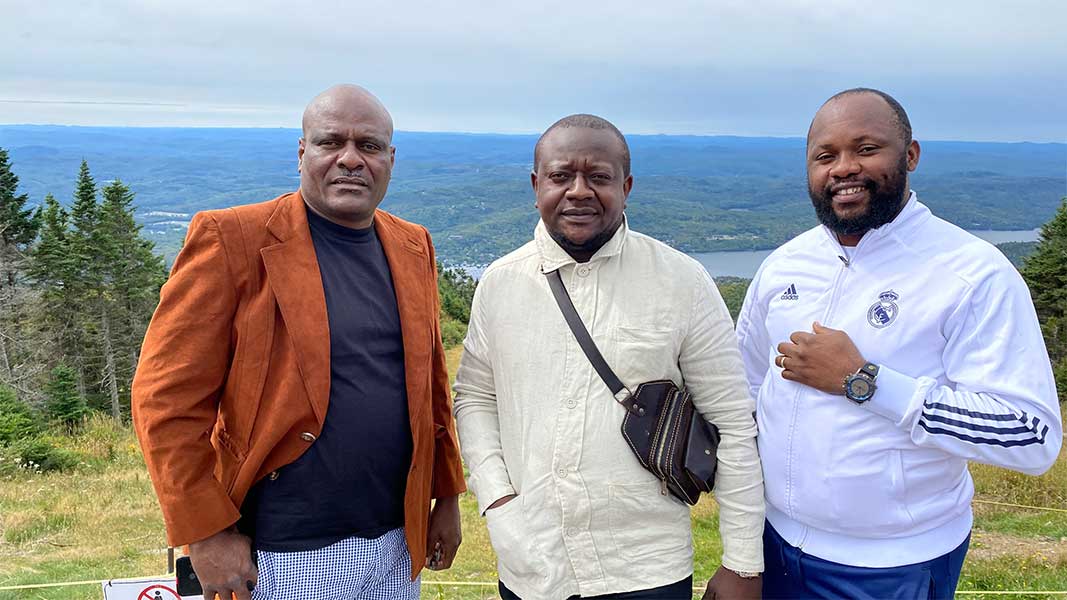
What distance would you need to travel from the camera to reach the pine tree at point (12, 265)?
2875 centimetres

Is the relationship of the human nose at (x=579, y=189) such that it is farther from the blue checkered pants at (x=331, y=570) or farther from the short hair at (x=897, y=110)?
the blue checkered pants at (x=331, y=570)

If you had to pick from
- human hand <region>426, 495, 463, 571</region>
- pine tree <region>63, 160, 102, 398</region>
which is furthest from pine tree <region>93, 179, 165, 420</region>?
human hand <region>426, 495, 463, 571</region>

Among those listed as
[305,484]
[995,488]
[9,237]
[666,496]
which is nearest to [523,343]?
[666,496]

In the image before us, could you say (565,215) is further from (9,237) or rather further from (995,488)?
(9,237)

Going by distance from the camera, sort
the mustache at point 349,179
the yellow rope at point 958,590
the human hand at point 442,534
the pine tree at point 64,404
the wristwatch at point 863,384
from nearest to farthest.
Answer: the wristwatch at point 863,384 → the mustache at point 349,179 → the human hand at point 442,534 → the yellow rope at point 958,590 → the pine tree at point 64,404

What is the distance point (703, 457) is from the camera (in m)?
2.60

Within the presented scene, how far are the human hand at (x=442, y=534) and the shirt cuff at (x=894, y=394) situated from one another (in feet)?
5.32

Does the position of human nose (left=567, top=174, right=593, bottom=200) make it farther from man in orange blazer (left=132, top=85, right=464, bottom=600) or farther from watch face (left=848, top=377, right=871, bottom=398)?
watch face (left=848, top=377, right=871, bottom=398)

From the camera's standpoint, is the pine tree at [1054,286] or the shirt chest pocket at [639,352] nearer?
the shirt chest pocket at [639,352]

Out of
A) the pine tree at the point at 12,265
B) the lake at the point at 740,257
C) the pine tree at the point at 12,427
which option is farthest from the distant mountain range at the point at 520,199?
the pine tree at the point at 12,427

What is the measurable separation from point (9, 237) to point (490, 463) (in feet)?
116

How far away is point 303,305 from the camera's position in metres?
2.61

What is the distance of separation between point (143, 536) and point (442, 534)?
7162 mm

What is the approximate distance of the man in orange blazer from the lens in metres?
2.50
